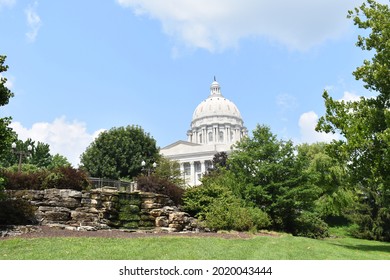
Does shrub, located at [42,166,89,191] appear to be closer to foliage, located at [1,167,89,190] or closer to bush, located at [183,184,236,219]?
foliage, located at [1,167,89,190]

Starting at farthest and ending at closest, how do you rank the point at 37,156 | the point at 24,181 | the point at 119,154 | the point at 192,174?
the point at 192,174, the point at 37,156, the point at 119,154, the point at 24,181

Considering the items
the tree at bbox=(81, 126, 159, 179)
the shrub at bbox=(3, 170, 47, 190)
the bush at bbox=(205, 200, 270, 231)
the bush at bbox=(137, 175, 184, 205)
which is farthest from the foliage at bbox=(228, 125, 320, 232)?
the tree at bbox=(81, 126, 159, 179)

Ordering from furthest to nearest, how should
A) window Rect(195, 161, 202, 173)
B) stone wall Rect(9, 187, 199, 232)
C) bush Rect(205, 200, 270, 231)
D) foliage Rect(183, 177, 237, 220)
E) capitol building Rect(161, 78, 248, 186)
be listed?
capitol building Rect(161, 78, 248, 186)
window Rect(195, 161, 202, 173)
foliage Rect(183, 177, 237, 220)
bush Rect(205, 200, 270, 231)
stone wall Rect(9, 187, 199, 232)

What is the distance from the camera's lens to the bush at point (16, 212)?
18.1 meters

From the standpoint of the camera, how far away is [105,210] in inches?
851

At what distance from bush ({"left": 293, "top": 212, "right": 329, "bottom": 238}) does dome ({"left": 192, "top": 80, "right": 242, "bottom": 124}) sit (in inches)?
3941

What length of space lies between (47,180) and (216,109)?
4418 inches

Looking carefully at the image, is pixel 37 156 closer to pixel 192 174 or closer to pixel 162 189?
pixel 162 189

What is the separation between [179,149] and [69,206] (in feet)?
283

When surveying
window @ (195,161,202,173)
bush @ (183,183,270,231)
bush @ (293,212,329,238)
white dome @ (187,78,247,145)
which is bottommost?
bush @ (293,212,329,238)

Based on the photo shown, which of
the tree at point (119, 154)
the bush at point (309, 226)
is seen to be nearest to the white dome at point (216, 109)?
the tree at point (119, 154)

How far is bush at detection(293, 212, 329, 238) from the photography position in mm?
28531

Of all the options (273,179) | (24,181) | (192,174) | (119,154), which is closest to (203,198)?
(273,179)
